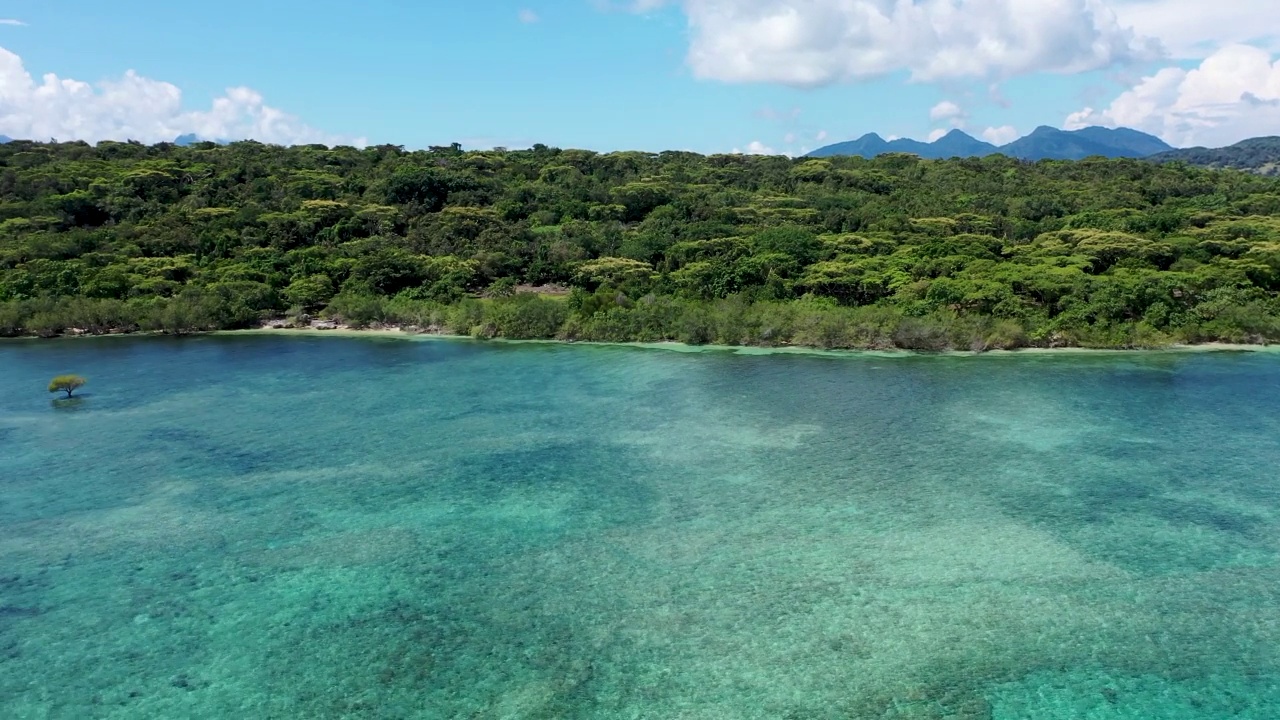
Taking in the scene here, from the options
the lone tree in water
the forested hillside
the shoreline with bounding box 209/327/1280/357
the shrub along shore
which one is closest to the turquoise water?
the lone tree in water

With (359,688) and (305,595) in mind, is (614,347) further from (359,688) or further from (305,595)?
(359,688)

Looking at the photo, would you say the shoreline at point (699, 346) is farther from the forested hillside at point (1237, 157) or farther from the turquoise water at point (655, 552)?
the forested hillside at point (1237, 157)

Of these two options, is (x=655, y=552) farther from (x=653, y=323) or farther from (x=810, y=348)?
(x=653, y=323)

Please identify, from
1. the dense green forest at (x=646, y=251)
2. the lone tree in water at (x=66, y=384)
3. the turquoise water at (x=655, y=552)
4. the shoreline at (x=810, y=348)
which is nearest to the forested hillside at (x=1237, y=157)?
the dense green forest at (x=646, y=251)

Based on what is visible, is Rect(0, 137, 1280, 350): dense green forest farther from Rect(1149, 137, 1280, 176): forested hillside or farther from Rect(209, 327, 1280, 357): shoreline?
Rect(1149, 137, 1280, 176): forested hillside

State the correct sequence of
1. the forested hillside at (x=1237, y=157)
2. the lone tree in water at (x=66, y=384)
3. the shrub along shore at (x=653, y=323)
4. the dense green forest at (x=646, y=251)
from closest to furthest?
the lone tree in water at (x=66, y=384)
the shrub along shore at (x=653, y=323)
the dense green forest at (x=646, y=251)
the forested hillside at (x=1237, y=157)

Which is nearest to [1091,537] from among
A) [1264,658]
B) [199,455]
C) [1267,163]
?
[1264,658]

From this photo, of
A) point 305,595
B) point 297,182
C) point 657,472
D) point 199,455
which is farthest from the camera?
point 297,182
